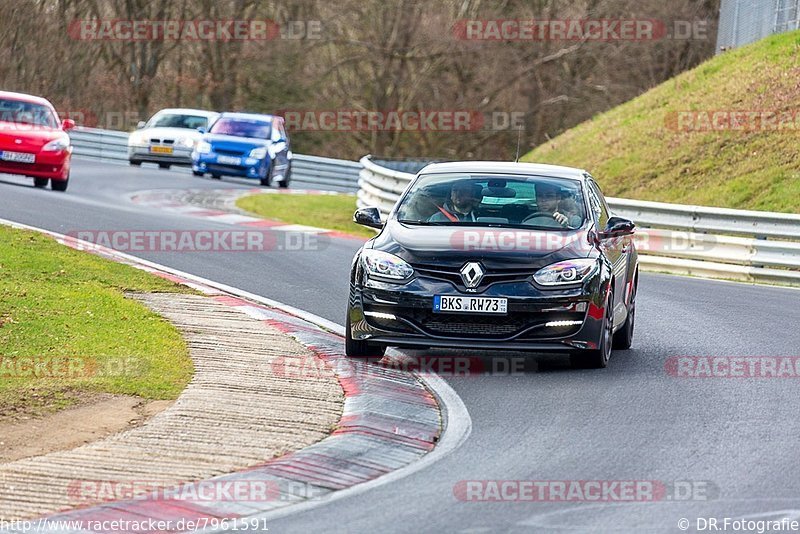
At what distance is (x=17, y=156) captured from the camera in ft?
79.4

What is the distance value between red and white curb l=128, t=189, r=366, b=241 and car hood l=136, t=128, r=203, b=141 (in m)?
3.90

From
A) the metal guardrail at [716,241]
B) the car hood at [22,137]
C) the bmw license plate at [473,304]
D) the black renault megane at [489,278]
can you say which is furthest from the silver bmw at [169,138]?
the bmw license plate at [473,304]

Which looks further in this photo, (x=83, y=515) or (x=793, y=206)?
(x=793, y=206)

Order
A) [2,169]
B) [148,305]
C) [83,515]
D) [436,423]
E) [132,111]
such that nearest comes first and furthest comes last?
[83,515]
[436,423]
[148,305]
[2,169]
[132,111]

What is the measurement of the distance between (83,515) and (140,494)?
16.5 inches

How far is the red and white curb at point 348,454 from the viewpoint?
645 cm

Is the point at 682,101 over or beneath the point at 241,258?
over

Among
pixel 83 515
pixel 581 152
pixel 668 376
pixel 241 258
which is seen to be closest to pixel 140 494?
pixel 83 515

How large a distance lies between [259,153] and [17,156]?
8.98 metres

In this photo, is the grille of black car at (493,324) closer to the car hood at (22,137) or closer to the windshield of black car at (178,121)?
the car hood at (22,137)

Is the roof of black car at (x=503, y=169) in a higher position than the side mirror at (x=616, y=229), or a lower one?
higher

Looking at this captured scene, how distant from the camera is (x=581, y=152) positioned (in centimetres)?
3216

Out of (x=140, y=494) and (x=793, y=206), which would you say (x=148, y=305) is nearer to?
(x=140, y=494)

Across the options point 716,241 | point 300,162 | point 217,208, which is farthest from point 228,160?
point 716,241
